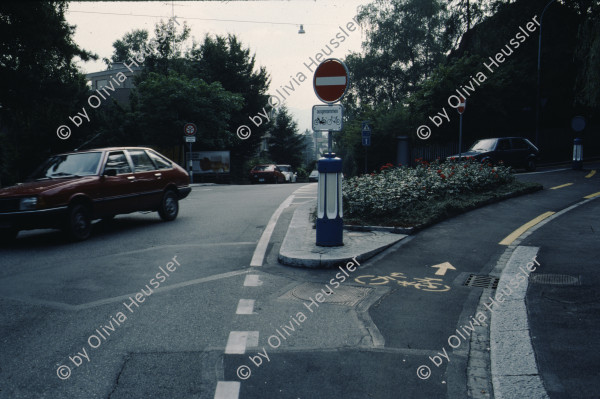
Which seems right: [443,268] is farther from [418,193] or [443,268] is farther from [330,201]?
[418,193]

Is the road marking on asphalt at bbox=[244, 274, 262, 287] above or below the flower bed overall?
below

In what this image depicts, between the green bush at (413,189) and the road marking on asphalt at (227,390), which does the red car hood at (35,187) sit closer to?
the green bush at (413,189)

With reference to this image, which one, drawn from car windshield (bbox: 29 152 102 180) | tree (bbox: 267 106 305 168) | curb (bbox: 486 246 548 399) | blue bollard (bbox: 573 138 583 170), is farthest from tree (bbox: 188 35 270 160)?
curb (bbox: 486 246 548 399)

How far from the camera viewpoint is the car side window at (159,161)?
11084 millimetres

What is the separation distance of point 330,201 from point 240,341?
3608 mm

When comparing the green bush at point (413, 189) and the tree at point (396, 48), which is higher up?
the tree at point (396, 48)

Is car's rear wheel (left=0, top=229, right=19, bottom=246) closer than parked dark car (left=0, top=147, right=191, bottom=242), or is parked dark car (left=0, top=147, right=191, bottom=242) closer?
parked dark car (left=0, top=147, right=191, bottom=242)

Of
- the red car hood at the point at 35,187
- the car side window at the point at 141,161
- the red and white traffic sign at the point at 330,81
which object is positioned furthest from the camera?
the car side window at the point at 141,161

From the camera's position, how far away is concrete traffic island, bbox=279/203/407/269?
6.73 m

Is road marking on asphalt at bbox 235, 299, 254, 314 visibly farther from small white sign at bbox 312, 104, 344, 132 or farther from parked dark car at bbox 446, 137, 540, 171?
parked dark car at bbox 446, 137, 540, 171

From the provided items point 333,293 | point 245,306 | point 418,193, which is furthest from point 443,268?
point 418,193

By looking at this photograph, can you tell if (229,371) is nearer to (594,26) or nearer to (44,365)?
(44,365)

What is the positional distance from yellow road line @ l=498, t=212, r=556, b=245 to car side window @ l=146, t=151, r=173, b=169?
711 centimetres

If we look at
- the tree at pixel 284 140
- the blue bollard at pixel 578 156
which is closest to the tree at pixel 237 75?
the tree at pixel 284 140
